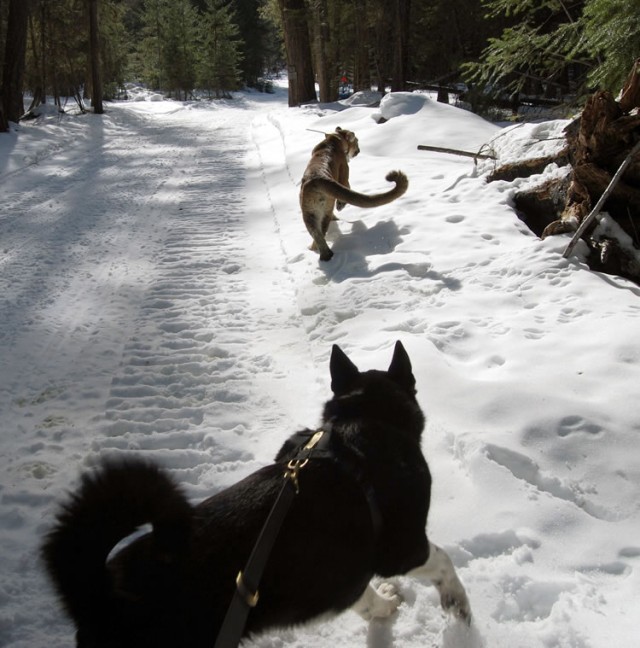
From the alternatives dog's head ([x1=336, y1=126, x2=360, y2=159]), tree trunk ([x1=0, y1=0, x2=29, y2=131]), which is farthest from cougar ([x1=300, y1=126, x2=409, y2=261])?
tree trunk ([x1=0, y1=0, x2=29, y2=131])

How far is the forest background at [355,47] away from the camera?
736 cm

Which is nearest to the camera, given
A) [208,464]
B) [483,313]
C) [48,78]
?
[208,464]

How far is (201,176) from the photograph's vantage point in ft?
39.7

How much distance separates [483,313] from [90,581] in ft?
14.0

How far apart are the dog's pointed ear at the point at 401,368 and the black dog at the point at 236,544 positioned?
43cm

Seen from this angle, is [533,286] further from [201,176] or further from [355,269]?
[201,176]

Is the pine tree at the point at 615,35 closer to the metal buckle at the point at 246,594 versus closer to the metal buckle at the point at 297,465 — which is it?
the metal buckle at the point at 297,465

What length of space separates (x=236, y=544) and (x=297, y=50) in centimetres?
2504

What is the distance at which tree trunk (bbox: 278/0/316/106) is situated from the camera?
21250 millimetres

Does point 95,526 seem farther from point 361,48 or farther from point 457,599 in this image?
point 361,48

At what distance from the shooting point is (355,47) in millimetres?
31750

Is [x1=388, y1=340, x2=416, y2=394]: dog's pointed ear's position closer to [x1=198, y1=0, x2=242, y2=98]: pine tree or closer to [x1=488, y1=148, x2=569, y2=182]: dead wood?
[x1=488, y1=148, x2=569, y2=182]: dead wood

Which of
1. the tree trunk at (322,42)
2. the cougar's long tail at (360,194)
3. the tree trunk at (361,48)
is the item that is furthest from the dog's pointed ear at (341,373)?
the tree trunk at (361,48)

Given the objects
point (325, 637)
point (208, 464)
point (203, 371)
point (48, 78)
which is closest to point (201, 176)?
point (203, 371)
